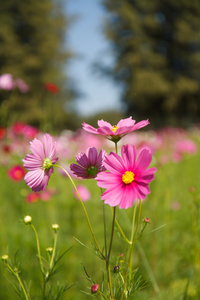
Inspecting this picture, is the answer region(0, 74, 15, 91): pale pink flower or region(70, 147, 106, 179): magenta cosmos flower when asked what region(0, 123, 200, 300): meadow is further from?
region(70, 147, 106, 179): magenta cosmos flower

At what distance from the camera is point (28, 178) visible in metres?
0.49

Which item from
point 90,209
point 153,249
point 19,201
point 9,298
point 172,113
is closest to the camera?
point 9,298

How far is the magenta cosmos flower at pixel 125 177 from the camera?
0.45 meters

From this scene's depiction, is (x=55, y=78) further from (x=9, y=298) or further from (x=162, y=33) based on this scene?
(x=9, y=298)

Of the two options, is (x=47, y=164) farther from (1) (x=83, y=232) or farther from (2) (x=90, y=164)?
(1) (x=83, y=232)

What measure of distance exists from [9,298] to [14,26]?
588 inches

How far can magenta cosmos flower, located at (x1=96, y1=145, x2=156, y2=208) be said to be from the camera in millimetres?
452

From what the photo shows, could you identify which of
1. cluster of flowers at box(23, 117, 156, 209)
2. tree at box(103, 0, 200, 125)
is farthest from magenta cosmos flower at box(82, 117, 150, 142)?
tree at box(103, 0, 200, 125)

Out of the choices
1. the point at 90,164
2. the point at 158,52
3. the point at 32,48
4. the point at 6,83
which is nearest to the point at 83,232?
the point at 6,83

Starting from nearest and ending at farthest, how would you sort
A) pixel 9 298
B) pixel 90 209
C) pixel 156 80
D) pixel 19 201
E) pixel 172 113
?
1. pixel 9 298
2. pixel 19 201
3. pixel 90 209
4. pixel 156 80
5. pixel 172 113

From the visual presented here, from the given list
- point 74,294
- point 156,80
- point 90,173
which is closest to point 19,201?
point 74,294

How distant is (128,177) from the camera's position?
1.57 feet

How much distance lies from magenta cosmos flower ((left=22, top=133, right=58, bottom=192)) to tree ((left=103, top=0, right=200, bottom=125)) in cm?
1350

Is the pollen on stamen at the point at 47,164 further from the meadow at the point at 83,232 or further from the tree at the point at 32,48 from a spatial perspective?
the tree at the point at 32,48
